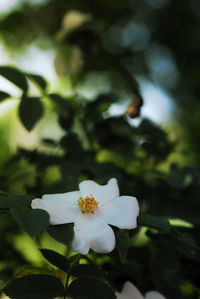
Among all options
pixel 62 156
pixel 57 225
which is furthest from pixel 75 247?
pixel 62 156

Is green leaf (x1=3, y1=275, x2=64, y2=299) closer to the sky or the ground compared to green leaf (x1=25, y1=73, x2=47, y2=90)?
closer to the ground

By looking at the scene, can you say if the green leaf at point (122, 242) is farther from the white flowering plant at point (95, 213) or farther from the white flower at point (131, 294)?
the white flower at point (131, 294)

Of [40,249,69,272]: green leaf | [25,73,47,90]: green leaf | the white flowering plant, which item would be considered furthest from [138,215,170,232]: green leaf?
[25,73,47,90]: green leaf

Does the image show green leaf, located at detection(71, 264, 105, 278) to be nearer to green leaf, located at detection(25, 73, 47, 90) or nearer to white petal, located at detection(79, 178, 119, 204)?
white petal, located at detection(79, 178, 119, 204)

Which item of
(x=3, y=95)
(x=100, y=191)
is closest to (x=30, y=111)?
(x=3, y=95)

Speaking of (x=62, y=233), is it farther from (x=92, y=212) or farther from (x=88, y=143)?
(x=88, y=143)

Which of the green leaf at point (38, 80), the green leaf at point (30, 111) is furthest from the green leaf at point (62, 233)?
the green leaf at point (38, 80)
